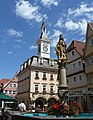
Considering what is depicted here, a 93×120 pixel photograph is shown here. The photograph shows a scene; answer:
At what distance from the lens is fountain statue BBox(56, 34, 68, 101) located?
15977 millimetres

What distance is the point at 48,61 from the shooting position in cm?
5678

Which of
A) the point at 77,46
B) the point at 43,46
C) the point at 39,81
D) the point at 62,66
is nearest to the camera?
the point at 62,66

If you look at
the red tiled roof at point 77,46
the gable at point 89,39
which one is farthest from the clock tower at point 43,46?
the gable at point 89,39

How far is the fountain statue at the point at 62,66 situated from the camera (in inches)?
629

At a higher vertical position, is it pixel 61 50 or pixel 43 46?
pixel 43 46

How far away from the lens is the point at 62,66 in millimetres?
16594

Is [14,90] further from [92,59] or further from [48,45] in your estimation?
[92,59]

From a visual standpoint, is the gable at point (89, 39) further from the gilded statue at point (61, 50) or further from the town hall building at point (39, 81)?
the town hall building at point (39, 81)

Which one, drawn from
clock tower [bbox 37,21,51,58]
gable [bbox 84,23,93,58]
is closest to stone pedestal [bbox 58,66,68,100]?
gable [bbox 84,23,93,58]

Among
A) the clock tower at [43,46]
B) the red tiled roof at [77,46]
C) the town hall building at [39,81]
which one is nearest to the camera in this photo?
the red tiled roof at [77,46]

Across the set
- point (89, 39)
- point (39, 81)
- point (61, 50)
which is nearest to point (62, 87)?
point (61, 50)

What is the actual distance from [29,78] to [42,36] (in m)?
24.6

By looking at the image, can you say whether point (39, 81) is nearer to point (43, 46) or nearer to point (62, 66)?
point (43, 46)

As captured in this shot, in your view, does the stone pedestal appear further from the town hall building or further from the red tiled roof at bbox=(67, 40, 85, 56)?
the town hall building
